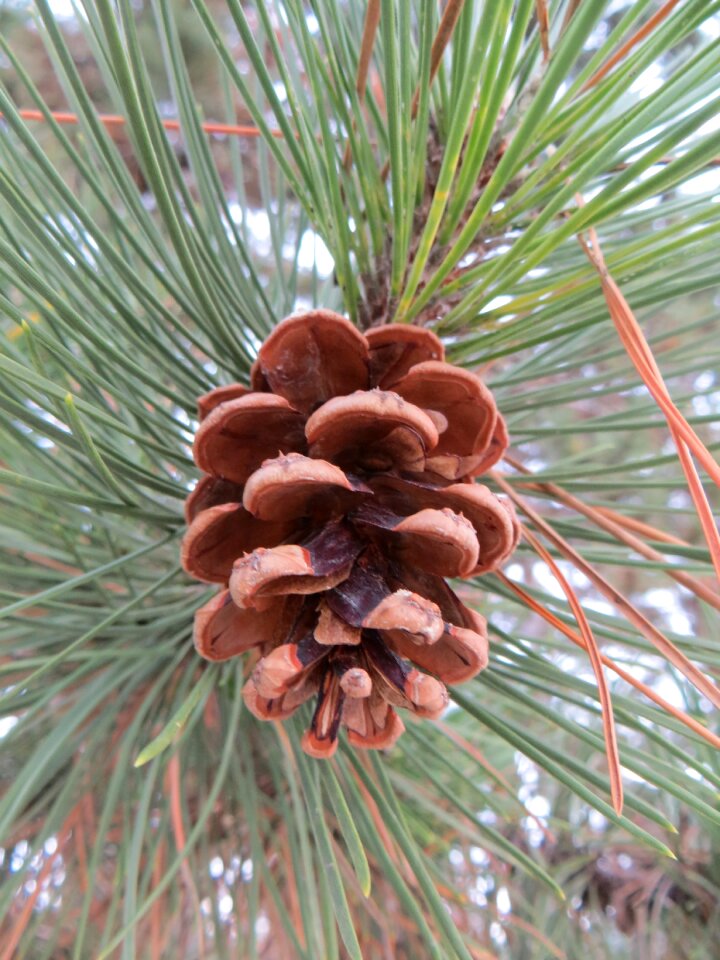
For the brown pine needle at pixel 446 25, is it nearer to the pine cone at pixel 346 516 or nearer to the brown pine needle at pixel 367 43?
the brown pine needle at pixel 367 43

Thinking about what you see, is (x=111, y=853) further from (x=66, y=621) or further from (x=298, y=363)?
(x=298, y=363)

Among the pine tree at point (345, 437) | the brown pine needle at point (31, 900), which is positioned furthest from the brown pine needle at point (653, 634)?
the brown pine needle at point (31, 900)

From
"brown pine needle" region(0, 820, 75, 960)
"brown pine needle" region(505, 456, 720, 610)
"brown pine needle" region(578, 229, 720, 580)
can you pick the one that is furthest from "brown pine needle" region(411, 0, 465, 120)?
"brown pine needle" region(0, 820, 75, 960)

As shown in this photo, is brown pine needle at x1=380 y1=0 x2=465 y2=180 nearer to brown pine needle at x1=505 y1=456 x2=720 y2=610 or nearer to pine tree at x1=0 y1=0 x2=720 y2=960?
pine tree at x1=0 y1=0 x2=720 y2=960

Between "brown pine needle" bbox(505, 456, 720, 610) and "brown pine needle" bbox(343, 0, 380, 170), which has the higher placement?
"brown pine needle" bbox(343, 0, 380, 170)

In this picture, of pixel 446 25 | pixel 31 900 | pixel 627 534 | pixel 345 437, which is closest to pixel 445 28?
pixel 446 25

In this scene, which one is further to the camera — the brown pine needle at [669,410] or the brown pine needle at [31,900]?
the brown pine needle at [31,900]

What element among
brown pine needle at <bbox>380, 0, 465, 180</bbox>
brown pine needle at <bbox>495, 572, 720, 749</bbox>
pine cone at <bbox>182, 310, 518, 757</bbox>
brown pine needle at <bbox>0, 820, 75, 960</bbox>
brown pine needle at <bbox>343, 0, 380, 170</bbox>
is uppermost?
brown pine needle at <bbox>343, 0, 380, 170</bbox>

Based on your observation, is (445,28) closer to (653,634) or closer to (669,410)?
(669,410)
